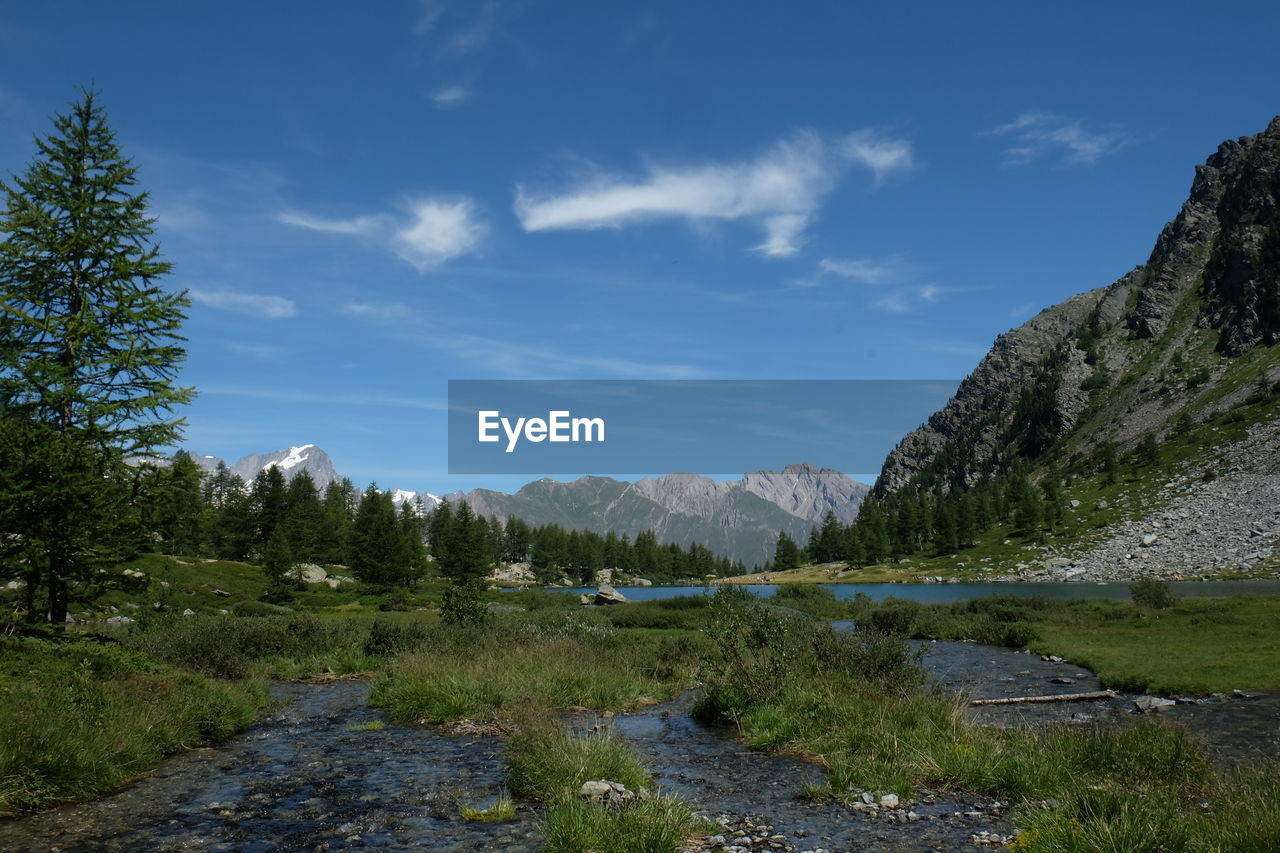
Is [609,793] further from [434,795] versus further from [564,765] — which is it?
[434,795]

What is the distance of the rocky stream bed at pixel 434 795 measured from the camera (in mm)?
11148

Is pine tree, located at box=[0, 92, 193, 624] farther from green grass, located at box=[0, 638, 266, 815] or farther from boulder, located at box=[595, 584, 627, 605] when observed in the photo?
boulder, located at box=[595, 584, 627, 605]

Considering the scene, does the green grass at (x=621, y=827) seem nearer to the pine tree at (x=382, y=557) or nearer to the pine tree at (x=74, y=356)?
the pine tree at (x=74, y=356)

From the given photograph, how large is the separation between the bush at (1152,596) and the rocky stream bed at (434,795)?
100ft

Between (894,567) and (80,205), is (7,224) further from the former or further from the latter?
(894,567)

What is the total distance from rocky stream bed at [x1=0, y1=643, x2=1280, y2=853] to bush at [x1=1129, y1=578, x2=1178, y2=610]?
100 ft

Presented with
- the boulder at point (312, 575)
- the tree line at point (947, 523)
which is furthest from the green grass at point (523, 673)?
the tree line at point (947, 523)

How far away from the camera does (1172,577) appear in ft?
306

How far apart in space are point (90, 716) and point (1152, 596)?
56943 mm

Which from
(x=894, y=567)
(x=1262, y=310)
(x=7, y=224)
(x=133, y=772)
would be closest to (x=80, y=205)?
(x=7, y=224)

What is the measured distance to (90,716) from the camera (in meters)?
15.1

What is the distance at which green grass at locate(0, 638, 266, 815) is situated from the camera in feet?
40.8

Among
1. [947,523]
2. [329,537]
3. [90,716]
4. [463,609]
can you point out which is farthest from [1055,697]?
[947,523]

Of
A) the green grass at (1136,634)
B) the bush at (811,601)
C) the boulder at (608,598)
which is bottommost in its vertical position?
the boulder at (608,598)
